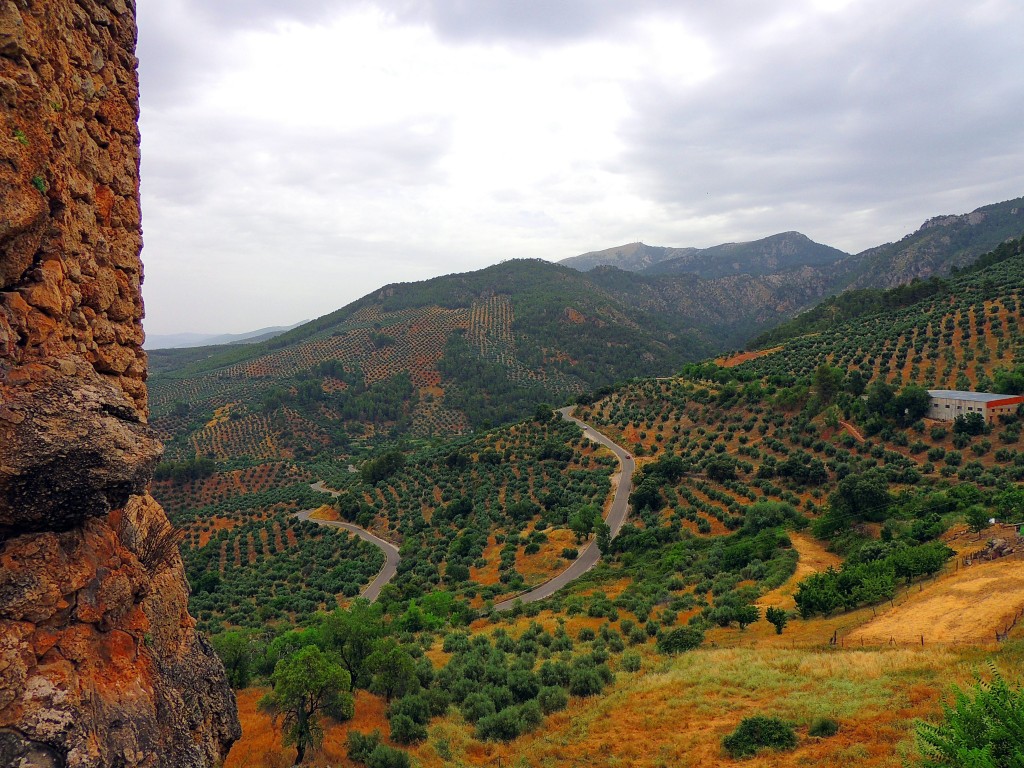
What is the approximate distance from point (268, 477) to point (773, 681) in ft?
229

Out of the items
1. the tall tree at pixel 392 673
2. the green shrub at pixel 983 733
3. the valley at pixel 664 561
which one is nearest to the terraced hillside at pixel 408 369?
the valley at pixel 664 561

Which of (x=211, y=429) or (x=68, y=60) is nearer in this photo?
(x=68, y=60)

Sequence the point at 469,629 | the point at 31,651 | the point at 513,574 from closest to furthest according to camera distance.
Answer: the point at 31,651 → the point at 469,629 → the point at 513,574

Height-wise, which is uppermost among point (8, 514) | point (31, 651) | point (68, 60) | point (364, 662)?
point (68, 60)

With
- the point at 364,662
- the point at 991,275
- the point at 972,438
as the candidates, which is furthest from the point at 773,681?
the point at 991,275

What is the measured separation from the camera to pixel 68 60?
20.4ft

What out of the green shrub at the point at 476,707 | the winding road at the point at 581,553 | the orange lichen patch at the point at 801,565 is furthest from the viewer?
the winding road at the point at 581,553

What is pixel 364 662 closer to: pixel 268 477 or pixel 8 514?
pixel 8 514

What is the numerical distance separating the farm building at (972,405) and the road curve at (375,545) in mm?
41969

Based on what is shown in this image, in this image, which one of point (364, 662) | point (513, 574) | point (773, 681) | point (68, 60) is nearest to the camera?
point (68, 60)

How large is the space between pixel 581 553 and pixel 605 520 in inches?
186

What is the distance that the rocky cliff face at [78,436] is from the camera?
507 cm

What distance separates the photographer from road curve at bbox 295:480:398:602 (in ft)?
115

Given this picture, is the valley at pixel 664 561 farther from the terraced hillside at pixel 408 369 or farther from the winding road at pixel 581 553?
the terraced hillside at pixel 408 369
